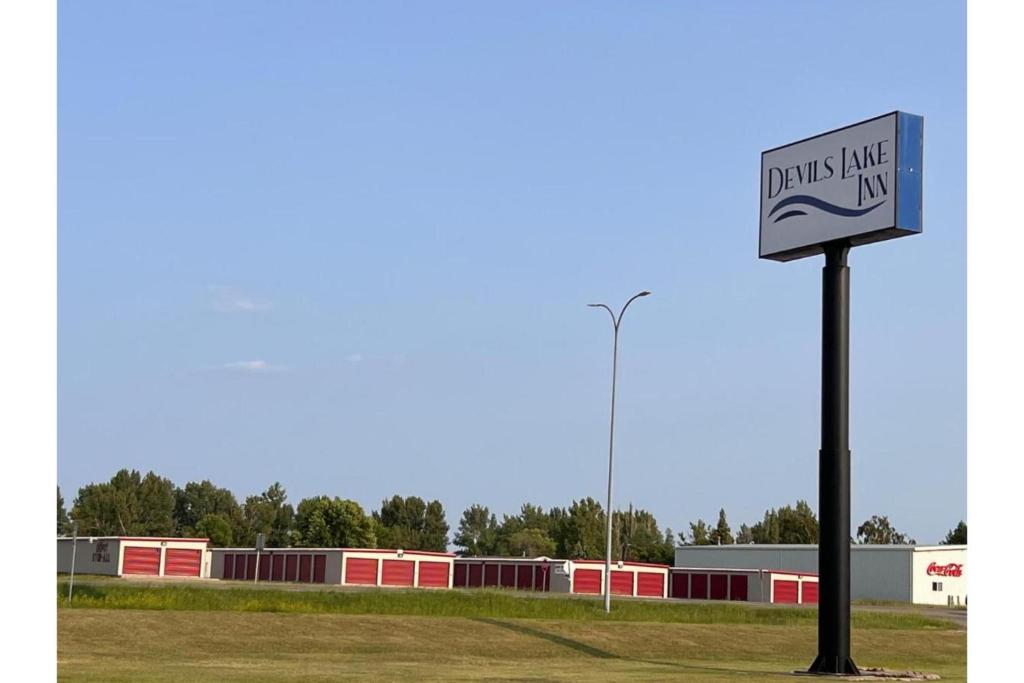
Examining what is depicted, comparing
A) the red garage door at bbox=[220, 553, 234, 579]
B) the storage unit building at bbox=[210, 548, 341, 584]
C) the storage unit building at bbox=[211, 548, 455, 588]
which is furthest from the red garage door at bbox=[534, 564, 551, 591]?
the red garage door at bbox=[220, 553, 234, 579]

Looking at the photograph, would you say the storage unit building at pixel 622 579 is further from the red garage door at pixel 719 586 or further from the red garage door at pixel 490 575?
the red garage door at pixel 490 575

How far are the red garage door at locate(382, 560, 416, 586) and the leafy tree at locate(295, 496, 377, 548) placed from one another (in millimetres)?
50064

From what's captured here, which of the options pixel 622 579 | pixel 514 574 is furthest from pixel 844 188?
pixel 514 574

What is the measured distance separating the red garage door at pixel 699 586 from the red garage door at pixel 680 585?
0.62 metres

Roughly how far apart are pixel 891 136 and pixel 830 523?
10318 mm

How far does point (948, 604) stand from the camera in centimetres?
10131

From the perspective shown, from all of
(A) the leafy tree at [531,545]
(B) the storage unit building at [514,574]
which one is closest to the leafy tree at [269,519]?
(A) the leafy tree at [531,545]

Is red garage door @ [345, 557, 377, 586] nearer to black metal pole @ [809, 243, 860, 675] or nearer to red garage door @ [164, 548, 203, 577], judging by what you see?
red garage door @ [164, 548, 203, 577]

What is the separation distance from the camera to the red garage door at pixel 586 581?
3885 inches

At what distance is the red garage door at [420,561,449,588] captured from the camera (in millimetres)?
96062

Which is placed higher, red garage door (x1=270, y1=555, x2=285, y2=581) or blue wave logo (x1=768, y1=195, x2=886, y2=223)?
blue wave logo (x1=768, y1=195, x2=886, y2=223)
